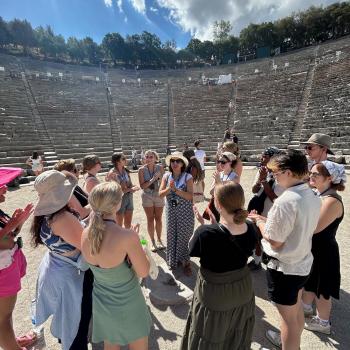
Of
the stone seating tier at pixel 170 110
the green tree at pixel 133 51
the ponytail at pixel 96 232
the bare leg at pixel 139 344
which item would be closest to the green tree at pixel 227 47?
the green tree at pixel 133 51

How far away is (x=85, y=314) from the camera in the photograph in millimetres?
2410

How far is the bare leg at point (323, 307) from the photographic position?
281cm

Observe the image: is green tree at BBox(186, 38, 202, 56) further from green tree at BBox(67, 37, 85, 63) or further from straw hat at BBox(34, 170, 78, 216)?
straw hat at BBox(34, 170, 78, 216)

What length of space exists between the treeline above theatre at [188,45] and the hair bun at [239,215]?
146 ft

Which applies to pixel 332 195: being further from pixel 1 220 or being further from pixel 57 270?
pixel 1 220

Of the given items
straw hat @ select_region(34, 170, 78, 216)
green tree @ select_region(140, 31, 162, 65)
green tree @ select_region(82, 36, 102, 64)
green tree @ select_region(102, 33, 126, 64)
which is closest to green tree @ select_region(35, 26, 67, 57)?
green tree @ select_region(82, 36, 102, 64)

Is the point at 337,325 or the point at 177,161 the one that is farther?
the point at 177,161

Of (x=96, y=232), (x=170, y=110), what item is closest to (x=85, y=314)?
(x=96, y=232)

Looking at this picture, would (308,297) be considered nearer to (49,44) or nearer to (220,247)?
(220,247)

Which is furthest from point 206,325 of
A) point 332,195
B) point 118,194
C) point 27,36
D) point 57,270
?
point 27,36

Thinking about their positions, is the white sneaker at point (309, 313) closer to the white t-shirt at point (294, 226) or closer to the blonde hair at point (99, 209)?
the white t-shirt at point (294, 226)

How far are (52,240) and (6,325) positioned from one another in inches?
37.9

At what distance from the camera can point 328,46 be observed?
29.1m

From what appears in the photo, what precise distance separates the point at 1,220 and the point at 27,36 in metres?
52.2
